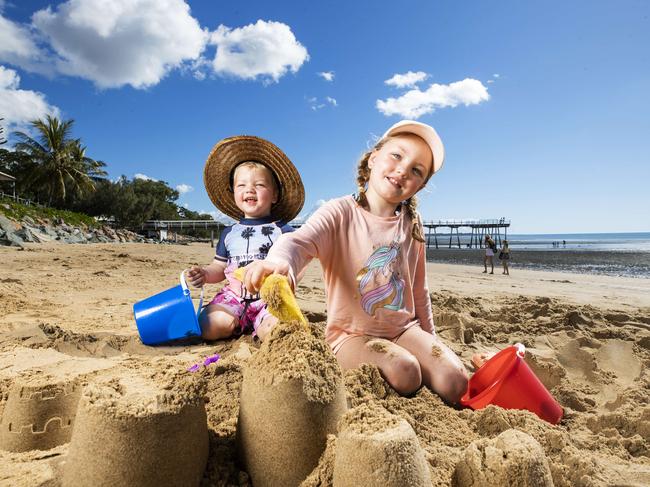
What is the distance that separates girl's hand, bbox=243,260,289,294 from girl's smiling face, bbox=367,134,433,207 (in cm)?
88

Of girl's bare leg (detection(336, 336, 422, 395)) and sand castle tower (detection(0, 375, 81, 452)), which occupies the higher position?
girl's bare leg (detection(336, 336, 422, 395))

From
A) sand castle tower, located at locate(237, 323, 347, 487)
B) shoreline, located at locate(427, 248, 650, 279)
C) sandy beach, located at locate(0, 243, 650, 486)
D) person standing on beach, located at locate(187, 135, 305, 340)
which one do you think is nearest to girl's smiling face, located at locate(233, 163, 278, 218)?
person standing on beach, located at locate(187, 135, 305, 340)

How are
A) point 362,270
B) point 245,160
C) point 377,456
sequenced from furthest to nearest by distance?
point 245,160 < point 362,270 < point 377,456

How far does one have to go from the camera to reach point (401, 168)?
7.54 feet

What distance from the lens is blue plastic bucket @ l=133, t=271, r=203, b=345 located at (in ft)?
10.5

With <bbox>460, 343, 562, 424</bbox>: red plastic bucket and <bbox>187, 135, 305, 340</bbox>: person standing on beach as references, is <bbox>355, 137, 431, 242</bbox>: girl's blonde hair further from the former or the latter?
<bbox>187, 135, 305, 340</bbox>: person standing on beach

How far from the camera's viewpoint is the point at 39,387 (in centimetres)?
170

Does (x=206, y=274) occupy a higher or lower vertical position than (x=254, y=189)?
lower

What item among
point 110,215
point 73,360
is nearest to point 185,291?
point 73,360

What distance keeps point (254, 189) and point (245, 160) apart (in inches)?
9.9

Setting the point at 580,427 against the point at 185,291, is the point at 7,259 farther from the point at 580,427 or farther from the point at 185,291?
the point at 580,427

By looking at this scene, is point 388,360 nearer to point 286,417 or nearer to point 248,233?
point 286,417

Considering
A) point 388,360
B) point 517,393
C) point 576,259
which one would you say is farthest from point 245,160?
point 576,259

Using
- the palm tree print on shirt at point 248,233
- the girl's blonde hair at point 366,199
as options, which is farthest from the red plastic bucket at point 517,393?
the palm tree print on shirt at point 248,233
